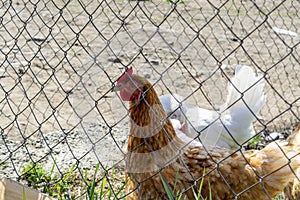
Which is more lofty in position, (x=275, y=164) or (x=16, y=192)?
(x=16, y=192)

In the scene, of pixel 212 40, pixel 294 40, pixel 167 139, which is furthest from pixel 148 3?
pixel 167 139

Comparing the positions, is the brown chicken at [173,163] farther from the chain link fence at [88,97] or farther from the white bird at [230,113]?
the white bird at [230,113]

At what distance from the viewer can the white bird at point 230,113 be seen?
146 inches

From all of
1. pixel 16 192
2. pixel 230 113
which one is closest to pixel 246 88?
pixel 230 113

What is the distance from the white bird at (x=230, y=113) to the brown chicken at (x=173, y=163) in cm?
80

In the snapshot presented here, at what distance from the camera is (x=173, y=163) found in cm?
268

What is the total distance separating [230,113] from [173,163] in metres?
1.48

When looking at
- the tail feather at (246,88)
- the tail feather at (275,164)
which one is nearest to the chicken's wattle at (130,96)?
the tail feather at (275,164)

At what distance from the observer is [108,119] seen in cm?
416

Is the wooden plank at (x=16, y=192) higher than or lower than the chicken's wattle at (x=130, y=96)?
lower

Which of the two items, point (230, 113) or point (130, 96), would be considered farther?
point (230, 113)

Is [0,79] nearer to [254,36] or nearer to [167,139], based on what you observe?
[167,139]

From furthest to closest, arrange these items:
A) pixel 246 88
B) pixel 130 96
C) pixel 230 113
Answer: pixel 230 113 → pixel 246 88 → pixel 130 96

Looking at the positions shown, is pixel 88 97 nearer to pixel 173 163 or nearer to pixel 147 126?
pixel 147 126
